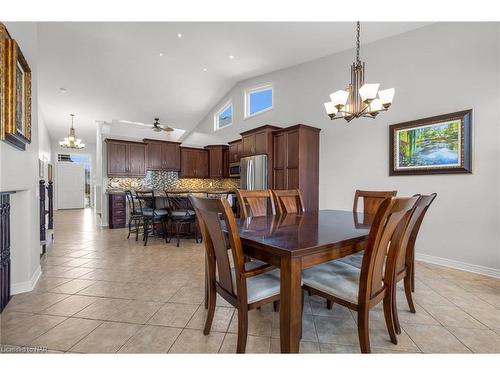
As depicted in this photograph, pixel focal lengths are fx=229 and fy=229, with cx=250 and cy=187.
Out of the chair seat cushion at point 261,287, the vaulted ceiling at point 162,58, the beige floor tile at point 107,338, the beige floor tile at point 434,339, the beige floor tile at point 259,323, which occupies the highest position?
the vaulted ceiling at point 162,58

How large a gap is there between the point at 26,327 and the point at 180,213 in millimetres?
2550

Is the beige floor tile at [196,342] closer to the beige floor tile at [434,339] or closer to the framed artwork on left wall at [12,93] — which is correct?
the beige floor tile at [434,339]

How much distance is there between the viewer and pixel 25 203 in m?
2.25

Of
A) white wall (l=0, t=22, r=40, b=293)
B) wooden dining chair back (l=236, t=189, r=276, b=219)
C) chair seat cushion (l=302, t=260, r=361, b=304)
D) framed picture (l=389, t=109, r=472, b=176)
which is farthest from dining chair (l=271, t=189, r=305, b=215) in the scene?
white wall (l=0, t=22, r=40, b=293)

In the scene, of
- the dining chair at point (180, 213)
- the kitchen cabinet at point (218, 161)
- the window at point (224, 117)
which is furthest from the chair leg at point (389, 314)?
the window at point (224, 117)

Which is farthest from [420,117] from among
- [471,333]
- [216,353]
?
[216,353]

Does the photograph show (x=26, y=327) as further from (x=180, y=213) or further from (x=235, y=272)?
(x=180, y=213)

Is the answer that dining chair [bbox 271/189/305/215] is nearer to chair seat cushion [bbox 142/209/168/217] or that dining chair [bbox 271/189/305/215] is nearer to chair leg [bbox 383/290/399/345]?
chair leg [bbox 383/290/399/345]

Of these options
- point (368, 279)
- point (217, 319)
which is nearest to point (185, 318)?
point (217, 319)

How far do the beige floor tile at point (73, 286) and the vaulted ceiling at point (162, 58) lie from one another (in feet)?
12.5

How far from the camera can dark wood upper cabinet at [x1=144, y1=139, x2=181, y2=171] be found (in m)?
6.60

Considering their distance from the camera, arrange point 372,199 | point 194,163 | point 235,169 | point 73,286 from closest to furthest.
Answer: point 73,286
point 372,199
point 235,169
point 194,163

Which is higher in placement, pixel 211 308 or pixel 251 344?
pixel 211 308

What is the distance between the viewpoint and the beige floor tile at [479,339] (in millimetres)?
1494
